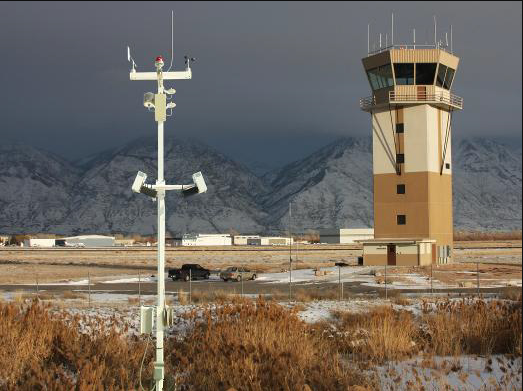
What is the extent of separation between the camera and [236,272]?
48.8 metres

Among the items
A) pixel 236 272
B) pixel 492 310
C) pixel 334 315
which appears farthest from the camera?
pixel 236 272

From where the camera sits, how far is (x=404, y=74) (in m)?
61.1

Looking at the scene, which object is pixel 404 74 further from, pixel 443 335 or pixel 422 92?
pixel 443 335

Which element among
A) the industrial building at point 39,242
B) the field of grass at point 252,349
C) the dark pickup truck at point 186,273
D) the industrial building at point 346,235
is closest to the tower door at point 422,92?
the dark pickup truck at point 186,273

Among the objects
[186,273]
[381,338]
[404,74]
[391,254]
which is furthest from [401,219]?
[381,338]

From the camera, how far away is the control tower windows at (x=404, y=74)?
60812mm

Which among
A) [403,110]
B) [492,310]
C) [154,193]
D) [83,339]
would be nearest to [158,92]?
[154,193]

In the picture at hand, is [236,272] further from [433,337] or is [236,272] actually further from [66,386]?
[66,386]

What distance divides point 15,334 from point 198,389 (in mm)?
4905

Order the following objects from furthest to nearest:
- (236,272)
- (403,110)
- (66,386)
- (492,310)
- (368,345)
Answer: (403,110) < (236,272) < (492,310) < (368,345) < (66,386)

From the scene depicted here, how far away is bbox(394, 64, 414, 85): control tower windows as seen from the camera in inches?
2394

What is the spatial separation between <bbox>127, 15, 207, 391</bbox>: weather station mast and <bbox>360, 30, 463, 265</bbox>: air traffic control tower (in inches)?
1925

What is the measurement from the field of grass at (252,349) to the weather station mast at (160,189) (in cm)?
48

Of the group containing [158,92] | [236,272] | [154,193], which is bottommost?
[236,272]
